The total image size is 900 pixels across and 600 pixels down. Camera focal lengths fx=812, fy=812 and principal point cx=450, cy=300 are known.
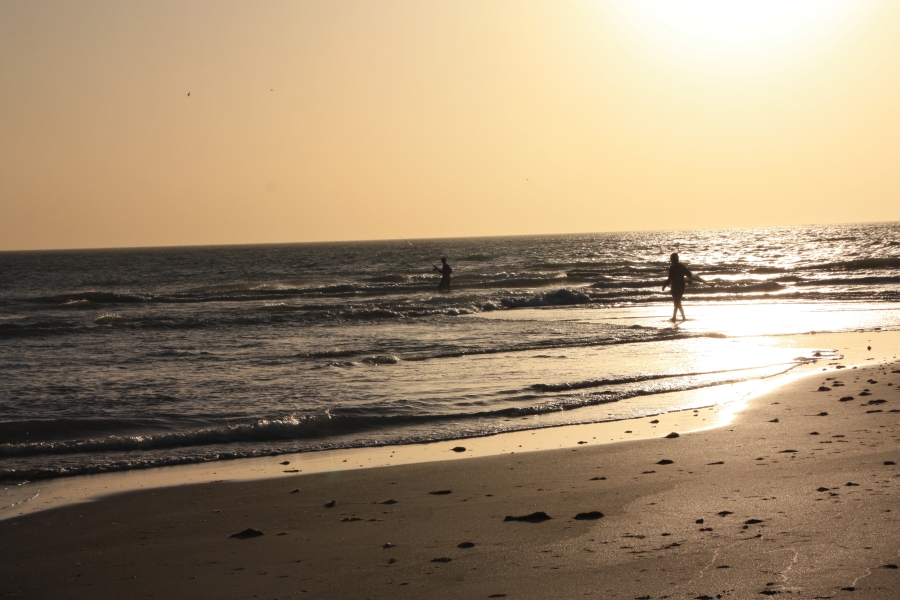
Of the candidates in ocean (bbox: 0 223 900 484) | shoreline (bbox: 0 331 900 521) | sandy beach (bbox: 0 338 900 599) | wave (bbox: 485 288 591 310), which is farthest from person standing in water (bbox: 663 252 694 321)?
sandy beach (bbox: 0 338 900 599)

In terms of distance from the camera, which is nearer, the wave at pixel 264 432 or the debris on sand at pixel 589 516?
the debris on sand at pixel 589 516

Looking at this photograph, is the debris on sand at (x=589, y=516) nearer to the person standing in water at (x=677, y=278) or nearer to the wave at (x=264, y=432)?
the wave at (x=264, y=432)

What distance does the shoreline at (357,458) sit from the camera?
6.40m

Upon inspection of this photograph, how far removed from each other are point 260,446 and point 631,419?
151 inches

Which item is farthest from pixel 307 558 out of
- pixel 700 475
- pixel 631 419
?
pixel 631 419

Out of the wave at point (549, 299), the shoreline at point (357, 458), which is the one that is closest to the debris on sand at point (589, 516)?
the shoreline at point (357, 458)

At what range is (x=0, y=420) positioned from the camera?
29.8ft

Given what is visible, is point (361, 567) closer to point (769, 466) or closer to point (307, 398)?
point (769, 466)

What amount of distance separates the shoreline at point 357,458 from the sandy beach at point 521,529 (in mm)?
279

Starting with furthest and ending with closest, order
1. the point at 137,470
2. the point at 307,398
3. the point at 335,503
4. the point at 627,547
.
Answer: the point at 307,398 → the point at 137,470 → the point at 335,503 → the point at 627,547

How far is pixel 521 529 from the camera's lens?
186 inches

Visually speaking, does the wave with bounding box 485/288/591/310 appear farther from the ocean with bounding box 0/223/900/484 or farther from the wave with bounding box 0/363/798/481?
the wave with bounding box 0/363/798/481

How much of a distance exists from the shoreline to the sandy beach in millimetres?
279

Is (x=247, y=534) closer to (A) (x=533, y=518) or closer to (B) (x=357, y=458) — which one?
(A) (x=533, y=518)
